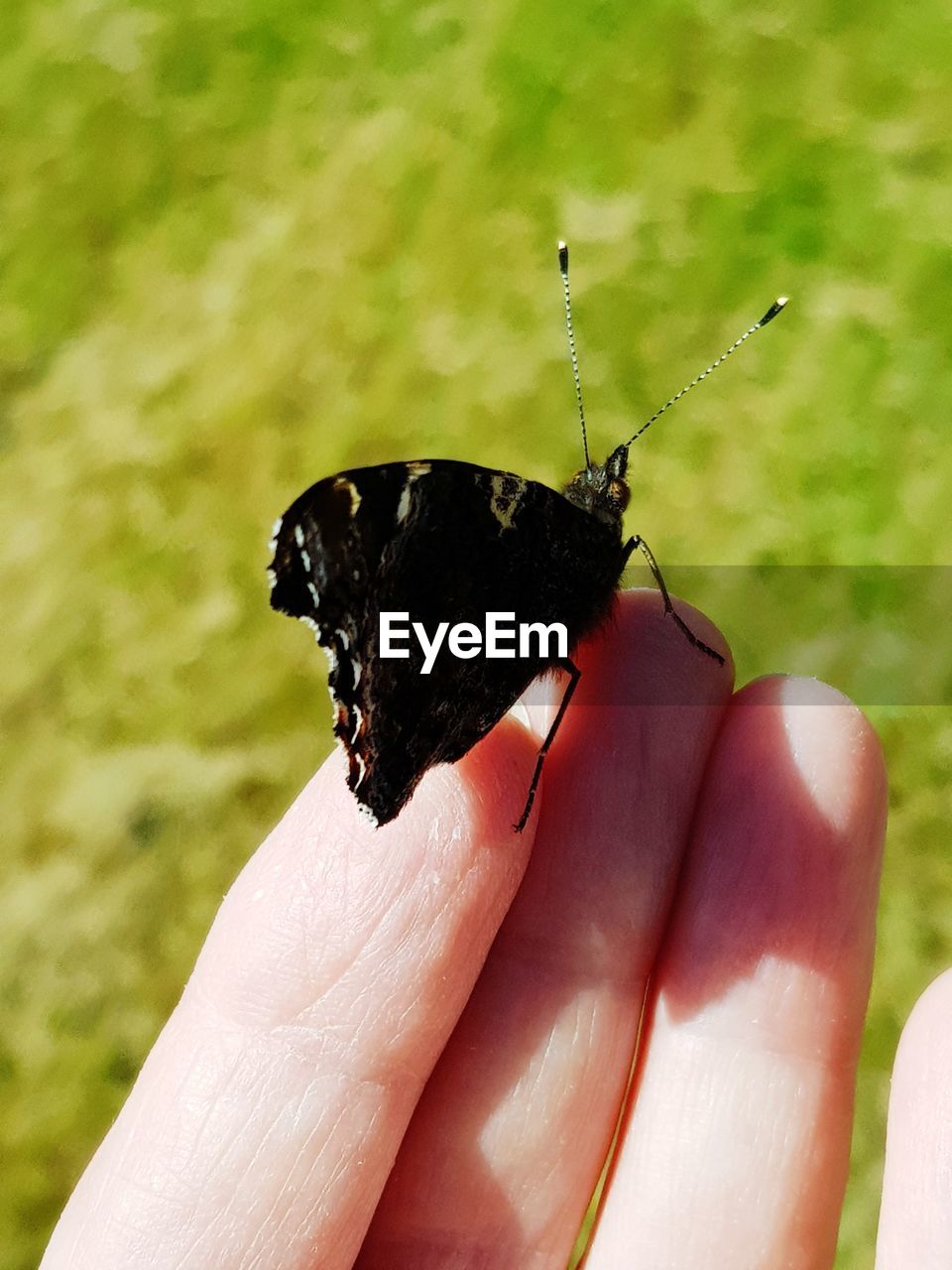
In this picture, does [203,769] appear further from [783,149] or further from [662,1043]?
[783,149]

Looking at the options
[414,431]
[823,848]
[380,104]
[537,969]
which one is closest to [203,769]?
[414,431]

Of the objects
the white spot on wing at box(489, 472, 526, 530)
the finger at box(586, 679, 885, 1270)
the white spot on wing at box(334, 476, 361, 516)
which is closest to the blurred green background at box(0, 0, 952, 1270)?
the finger at box(586, 679, 885, 1270)

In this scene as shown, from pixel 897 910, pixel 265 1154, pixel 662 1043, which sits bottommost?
pixel 897 910

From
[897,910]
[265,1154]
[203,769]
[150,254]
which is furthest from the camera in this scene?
[150,254]

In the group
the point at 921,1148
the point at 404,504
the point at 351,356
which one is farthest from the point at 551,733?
the point at 351,356

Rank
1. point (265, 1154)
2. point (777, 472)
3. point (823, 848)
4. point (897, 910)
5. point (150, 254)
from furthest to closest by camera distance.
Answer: point (150, 254), point (777, 472), point (897, 910), point (823, 848), point (265, 1154)

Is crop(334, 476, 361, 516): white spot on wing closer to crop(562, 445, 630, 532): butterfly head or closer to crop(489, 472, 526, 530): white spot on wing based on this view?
crop(489, 472, 526, 530): white spot on wing
